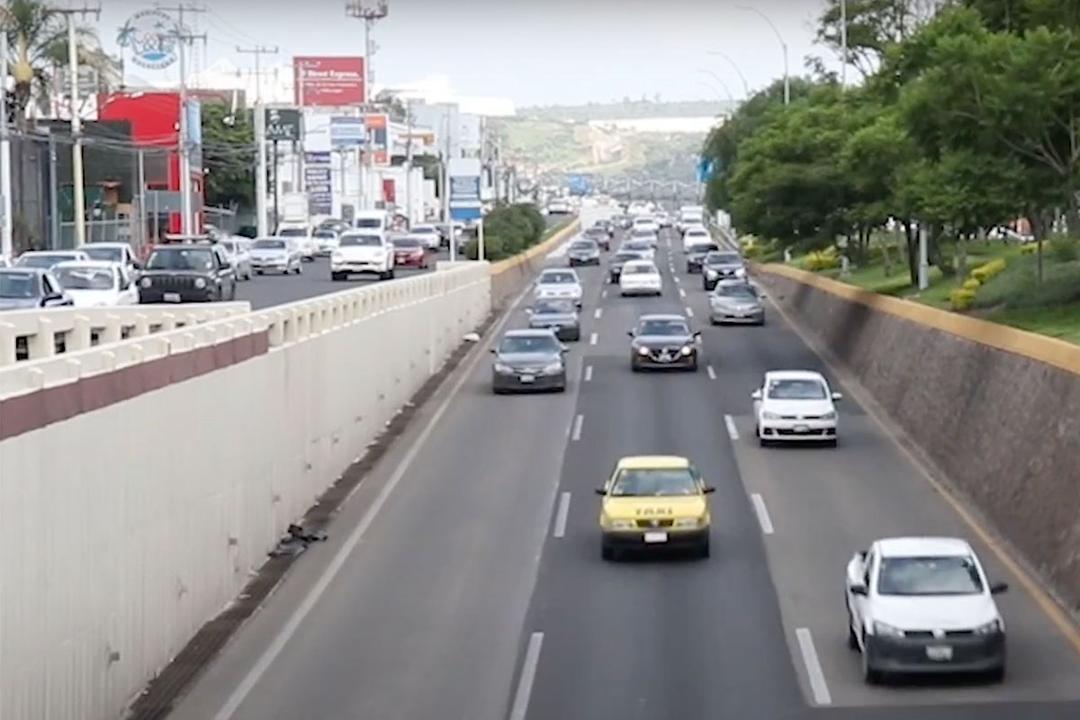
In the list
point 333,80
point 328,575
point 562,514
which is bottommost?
point 328,575

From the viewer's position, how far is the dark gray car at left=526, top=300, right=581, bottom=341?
6291cm

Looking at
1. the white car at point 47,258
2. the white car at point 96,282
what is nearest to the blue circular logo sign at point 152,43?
the white car at point 47,258

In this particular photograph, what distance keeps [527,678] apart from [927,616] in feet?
14.4

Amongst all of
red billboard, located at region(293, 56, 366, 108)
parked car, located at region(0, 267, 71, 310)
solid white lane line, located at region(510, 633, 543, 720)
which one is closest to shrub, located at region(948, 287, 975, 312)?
parked car, located at region(0, 267, 71, 310)

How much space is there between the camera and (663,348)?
5381cm

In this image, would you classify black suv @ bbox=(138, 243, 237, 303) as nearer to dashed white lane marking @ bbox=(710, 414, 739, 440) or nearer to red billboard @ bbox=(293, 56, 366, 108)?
dashed white lane marking @ bbox=(710, 414, 739, 440)

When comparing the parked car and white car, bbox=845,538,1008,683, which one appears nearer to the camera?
white car, bbox=845,538,1008,683

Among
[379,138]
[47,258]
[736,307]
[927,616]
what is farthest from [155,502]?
[379,138]

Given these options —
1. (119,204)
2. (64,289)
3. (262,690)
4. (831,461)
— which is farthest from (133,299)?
(119,204)

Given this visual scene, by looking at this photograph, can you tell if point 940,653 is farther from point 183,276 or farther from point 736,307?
point 736,307

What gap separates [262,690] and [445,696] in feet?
6.76

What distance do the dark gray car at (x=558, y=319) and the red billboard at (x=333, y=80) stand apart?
99.1m

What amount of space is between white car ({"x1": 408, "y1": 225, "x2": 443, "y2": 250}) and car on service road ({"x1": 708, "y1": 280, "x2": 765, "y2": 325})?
31246mm

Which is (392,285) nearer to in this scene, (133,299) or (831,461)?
(133,299)
